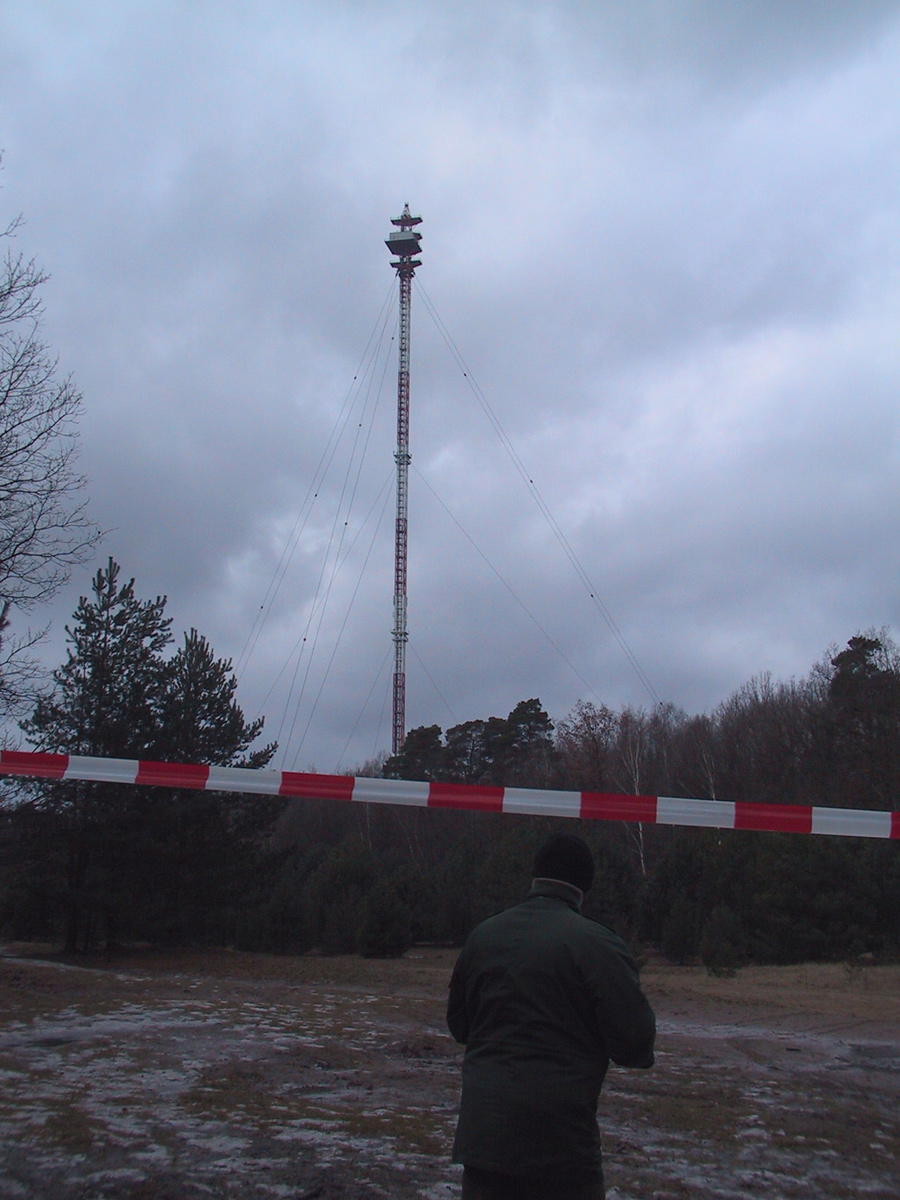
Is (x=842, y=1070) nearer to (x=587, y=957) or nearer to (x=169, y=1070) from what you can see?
(x=169, y=1070)

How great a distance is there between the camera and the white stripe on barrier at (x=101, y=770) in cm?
1059

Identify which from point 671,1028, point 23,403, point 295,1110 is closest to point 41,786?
point 23,403

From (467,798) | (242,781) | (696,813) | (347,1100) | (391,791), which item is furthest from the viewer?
(242,781)

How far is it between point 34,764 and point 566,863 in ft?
29.3

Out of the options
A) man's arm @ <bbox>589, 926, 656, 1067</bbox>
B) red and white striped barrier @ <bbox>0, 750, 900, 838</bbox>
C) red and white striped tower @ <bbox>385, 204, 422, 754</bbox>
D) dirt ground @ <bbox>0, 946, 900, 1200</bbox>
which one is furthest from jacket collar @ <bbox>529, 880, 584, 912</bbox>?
red and white striped tower @ <bbox>385, 204, 422, 754</bbox>

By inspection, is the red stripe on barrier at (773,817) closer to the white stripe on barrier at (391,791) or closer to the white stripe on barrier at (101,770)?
the white stripe on barrier at (391,791)

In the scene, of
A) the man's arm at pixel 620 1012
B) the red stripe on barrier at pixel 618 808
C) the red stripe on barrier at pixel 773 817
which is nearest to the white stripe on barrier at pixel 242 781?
the red stripe on barrier at pixel 618 808

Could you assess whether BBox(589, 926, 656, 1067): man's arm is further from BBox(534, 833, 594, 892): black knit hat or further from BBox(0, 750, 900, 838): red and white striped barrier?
BBox(0, 750, 900, 838): red and white striped barrier

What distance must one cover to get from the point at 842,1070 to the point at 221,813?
16778 mm

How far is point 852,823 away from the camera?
9.51 meters

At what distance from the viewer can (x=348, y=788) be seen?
10.4 metres

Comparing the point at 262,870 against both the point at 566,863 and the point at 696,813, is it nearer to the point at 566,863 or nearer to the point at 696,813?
the point at 696,813

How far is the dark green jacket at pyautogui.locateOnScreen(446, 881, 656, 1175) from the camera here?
2.62 metres

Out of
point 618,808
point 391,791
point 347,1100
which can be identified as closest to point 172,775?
point 391,791
